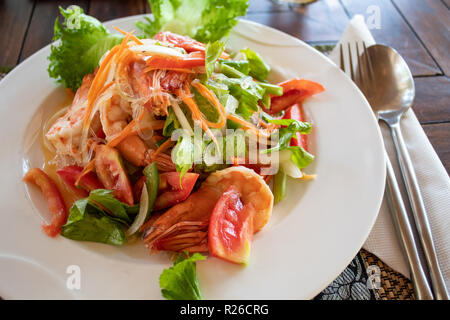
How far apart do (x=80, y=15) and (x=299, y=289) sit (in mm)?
2201

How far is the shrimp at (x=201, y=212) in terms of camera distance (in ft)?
5.63

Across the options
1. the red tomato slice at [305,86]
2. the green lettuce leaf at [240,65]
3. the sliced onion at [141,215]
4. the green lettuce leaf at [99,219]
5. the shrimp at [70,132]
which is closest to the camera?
the green lettuce leaf at [99,219]

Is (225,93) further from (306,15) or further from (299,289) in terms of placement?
(306,15)

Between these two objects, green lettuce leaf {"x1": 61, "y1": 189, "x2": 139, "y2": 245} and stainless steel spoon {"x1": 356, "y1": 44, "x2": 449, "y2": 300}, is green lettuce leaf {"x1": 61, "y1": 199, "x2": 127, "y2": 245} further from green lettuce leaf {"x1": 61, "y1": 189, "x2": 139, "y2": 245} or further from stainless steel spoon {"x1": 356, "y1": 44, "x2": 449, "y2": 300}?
stainless steel spoon {"x1": 356, "y1": 44, "x2": 449, "y2": 300}

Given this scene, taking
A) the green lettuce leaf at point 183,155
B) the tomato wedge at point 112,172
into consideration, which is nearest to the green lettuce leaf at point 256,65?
the green lettuce leaf at point 183,155

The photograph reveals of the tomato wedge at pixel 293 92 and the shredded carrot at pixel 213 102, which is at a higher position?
the shredded carrot at pixel 213 102

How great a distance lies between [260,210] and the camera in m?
1.76

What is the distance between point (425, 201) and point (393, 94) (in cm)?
85

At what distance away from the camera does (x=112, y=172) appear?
1.92 m

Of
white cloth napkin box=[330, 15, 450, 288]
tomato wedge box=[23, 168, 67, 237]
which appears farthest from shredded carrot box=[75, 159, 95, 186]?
white cloth napkin box=[330, 15, 450, 288]

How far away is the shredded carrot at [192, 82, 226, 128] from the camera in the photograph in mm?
1884

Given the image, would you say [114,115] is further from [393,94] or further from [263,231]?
[393,94]

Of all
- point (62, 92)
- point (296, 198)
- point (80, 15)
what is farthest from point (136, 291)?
point (80, 15)

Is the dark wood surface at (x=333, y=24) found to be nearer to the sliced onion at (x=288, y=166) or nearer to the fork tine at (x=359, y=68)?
→ the fork tine at (x=359, y=68)
